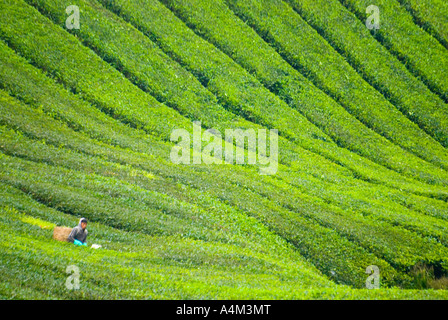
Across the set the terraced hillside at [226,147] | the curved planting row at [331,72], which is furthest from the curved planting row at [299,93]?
the curved planting row at [331,72]

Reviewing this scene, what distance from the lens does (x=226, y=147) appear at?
5244cm

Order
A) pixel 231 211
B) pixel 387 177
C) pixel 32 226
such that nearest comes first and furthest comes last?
pixel 32 226
pixel 231 211
pixel 387 177

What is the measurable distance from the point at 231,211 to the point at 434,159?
1665 inches

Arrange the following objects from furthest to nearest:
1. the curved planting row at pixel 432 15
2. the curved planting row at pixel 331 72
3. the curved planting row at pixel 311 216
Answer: the curved planting row at pixel 432 15 → the curved planting row at pixel 331 72 → the curved planting row at pixel 311 216

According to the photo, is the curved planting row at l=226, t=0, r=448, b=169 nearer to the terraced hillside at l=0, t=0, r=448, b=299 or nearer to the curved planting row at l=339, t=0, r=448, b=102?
the terraced hillside at l=0, t=0, r=448, b=299

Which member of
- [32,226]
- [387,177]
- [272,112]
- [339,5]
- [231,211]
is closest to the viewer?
[32,226]

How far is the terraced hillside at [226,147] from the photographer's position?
935 inches

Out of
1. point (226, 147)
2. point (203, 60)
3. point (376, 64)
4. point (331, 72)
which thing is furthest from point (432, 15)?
point (226, 147)

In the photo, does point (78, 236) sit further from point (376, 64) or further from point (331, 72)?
point (376, 64)

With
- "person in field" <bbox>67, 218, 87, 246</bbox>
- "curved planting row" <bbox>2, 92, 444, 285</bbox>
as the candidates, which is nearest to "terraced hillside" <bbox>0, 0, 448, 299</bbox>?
"curved planting row" <bbox>2, 92, 444, 285</bbox>

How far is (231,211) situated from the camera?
36.9 m

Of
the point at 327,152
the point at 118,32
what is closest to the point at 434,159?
the point at 327,152

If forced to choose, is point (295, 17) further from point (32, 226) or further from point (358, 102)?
point (32, 226)

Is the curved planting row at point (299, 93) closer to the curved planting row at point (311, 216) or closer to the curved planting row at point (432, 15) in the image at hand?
the curved planting row at point (311, 216)
